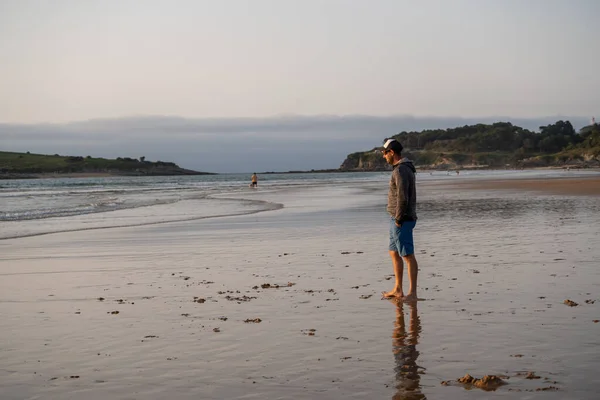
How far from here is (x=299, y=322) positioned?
717 centimetres

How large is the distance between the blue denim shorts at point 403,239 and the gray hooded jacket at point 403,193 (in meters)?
0.09

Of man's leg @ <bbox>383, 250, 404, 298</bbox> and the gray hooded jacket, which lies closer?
man's leg @ <bbox>383, 250, 404, 298</bbox>

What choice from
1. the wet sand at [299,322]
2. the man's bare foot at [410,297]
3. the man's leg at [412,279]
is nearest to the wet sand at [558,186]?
the wet sand at [299,322]

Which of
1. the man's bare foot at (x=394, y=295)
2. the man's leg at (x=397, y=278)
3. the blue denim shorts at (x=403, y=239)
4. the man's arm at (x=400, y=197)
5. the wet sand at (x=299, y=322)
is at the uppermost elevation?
the man's arm at (x=400, y=197)

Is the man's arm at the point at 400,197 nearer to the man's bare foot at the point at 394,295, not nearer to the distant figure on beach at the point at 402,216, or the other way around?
the distant figure on beach at the point at 402,216

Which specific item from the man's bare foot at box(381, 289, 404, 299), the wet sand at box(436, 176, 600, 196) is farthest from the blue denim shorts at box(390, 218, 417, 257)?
the wet sand at box(436, 176, 600, 196)

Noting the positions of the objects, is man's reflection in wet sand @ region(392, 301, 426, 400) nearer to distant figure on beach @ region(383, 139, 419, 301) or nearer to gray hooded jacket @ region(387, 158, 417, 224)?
distant figure on beach @ region(383, 139, 419, 301)

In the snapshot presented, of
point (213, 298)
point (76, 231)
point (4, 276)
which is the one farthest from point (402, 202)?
point (76, 231)

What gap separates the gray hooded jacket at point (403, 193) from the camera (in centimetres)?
873

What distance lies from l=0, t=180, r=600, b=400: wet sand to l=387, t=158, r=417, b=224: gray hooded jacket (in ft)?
3.45

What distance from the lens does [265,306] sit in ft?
26.4

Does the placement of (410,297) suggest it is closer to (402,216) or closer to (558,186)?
(402,216)

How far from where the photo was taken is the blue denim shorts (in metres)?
8.67

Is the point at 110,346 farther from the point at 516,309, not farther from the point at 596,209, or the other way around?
the point at 596,209
